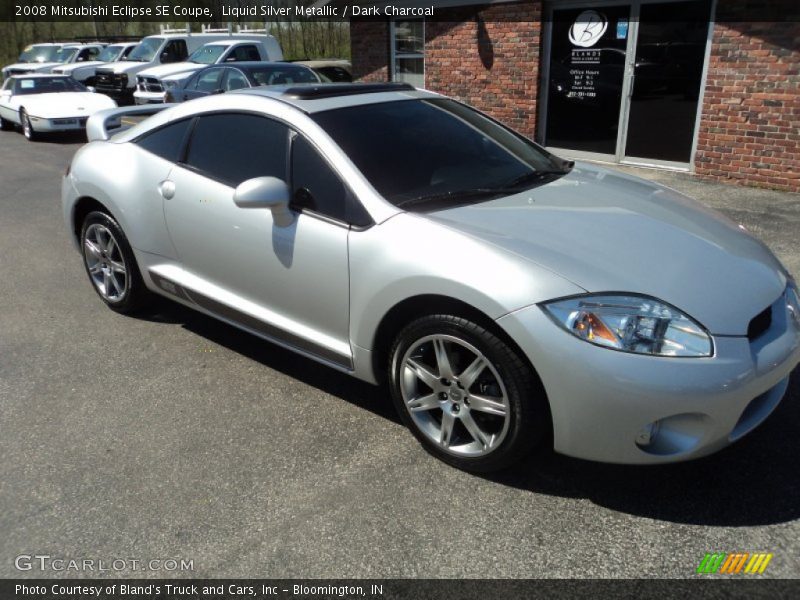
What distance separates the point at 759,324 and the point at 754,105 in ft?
21.9

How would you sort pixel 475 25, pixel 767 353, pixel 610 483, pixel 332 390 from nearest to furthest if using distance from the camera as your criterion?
pixel 767 353, pixel 610 483, pixel 332 390, pixel 475 25

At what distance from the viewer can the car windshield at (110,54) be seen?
70.0ft

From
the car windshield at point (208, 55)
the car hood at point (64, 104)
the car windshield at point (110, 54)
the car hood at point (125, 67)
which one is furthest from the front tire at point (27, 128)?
the car windshield at point (110, 54)

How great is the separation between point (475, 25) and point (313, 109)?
845 cm

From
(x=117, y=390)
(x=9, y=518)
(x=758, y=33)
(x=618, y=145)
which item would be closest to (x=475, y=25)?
(x=618, y=145)

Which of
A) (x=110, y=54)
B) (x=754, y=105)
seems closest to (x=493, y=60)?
(x=754, y=105)

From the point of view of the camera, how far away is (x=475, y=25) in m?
11.0

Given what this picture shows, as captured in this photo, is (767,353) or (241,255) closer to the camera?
(767,353)

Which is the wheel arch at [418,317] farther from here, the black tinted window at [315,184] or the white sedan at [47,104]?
the white sedan at [47,104]

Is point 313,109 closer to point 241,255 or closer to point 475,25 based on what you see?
point 241,255

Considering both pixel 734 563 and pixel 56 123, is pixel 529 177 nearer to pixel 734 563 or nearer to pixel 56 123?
pixel 734 563

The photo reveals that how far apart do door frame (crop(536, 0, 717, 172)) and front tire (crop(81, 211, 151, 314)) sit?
23.9ft

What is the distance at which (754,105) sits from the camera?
8.16 m

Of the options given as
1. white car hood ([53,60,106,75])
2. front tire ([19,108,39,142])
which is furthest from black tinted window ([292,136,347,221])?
white car hood ([53,60,106,75])
